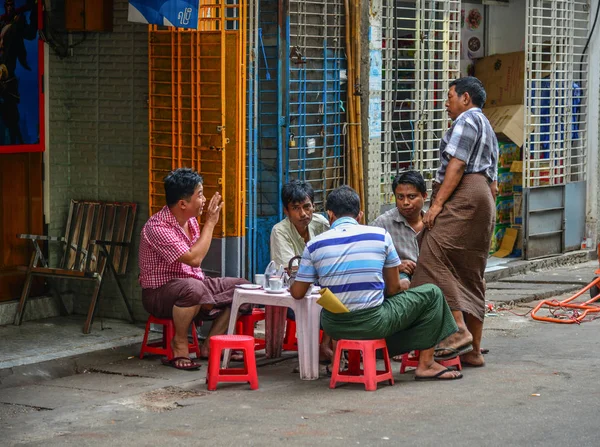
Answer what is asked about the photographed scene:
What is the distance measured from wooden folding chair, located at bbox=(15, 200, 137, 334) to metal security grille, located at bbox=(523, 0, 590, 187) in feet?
19.3

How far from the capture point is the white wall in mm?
14180

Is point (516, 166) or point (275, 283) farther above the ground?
point (516, 166)

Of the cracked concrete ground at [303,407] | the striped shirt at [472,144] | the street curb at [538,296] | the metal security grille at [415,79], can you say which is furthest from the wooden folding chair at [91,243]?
the street curb at [538,296]

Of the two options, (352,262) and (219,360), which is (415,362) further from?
(219,360)

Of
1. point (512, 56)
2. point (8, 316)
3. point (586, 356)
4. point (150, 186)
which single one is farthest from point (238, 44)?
point (512, 56)

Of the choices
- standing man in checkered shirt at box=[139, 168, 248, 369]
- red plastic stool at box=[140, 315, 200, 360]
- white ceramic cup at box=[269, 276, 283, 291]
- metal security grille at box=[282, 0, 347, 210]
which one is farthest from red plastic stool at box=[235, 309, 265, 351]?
metal security grille at box=[282, 0, 347, 210]

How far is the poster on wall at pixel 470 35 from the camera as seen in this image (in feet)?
46.0

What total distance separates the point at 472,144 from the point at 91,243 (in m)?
3.43

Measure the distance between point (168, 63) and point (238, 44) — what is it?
0.66m

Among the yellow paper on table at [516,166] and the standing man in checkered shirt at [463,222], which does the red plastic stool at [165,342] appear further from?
the yellow paper on table at [516,166]

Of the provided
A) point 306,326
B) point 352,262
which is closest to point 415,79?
point 306,326

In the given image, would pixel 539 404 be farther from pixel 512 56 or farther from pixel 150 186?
pixel 512 56

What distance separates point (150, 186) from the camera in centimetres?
988

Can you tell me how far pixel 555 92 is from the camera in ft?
47.6
